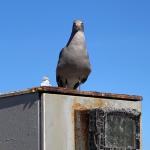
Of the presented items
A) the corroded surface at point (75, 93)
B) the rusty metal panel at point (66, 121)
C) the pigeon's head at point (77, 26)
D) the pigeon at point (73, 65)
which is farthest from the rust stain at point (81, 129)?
the pigeon's head at point (77, 26)

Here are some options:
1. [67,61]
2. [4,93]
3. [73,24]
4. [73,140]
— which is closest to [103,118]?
[73,140]

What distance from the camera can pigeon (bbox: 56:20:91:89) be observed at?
5734 millimetres

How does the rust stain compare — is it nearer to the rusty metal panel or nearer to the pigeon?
the rusty metal panel

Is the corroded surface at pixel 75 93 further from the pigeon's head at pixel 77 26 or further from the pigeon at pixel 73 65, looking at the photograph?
the pigeon's head at pixel 77 26

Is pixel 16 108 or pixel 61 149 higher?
pixel 16 108

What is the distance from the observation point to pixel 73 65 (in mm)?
5715

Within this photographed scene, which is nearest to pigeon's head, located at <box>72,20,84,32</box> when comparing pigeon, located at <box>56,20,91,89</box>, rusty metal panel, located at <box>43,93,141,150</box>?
pigeon, located at <box>56,20,91,89</box>

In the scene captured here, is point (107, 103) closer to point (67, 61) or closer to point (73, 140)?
point (73, 140)

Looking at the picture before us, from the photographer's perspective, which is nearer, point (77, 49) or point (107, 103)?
point (107, 103)

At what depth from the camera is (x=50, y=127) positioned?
4273mm

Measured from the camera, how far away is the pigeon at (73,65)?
573 cm

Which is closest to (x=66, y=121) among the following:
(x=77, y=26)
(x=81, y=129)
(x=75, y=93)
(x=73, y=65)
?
(x=81, y=129)

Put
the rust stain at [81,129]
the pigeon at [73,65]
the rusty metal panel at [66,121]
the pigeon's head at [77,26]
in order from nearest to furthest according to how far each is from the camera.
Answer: the rusty metal panel at [66,121], the rust stain at [81,129], the pigeon at [73,65], the pigeon's head at [77,26]

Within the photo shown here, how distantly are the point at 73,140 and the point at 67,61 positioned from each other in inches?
59.9
